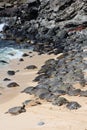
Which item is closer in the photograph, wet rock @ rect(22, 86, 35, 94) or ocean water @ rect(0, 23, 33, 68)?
wet rock @ rect(22, 86, 35, 94)

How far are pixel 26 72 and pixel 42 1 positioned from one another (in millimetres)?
19873

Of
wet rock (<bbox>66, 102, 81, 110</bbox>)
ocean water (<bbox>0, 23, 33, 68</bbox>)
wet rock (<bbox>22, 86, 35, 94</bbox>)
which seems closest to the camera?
wet rock (<bbox>66, 102, 81, 110</bbox>)

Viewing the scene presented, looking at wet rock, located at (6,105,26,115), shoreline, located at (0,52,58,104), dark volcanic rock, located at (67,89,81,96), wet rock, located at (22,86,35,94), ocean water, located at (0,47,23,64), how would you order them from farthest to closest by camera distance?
ocean water, located at (0,47,23,64) → shoreline, located at (0,52,58,104) → wet rock, located at (22,86,35,94) → dark volcanic rock, located at (67,89,81,96) → wet rock, located at (6,105,26,115)

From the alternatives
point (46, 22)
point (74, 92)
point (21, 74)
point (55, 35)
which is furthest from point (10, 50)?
point (74, 92)

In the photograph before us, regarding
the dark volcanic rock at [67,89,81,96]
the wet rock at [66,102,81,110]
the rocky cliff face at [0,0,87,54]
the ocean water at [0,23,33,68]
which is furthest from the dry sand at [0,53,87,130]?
the rocky cliff face at [0,0,87,54]

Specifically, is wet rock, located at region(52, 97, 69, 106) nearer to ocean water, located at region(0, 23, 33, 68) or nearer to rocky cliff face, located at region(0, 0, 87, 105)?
rocky cliff face, located at region(0, 0, 87, 105)

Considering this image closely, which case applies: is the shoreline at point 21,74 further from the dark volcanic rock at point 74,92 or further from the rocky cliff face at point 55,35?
the dark volcanic rock at point 74,92

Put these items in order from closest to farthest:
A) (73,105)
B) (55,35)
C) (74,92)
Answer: (73,105) < (74,92) < (55,35)

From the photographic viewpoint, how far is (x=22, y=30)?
135 feet

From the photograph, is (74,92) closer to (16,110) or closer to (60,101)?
(60,101)

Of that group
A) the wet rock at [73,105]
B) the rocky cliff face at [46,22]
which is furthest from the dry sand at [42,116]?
the rocky cliff face at [46,22]

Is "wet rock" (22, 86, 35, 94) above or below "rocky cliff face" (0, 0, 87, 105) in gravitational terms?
below

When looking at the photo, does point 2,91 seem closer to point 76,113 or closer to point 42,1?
point 76,113

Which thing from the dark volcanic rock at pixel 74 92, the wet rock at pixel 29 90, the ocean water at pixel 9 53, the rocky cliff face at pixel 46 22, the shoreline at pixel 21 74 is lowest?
the dark volcanic rock at pixel 74 92
